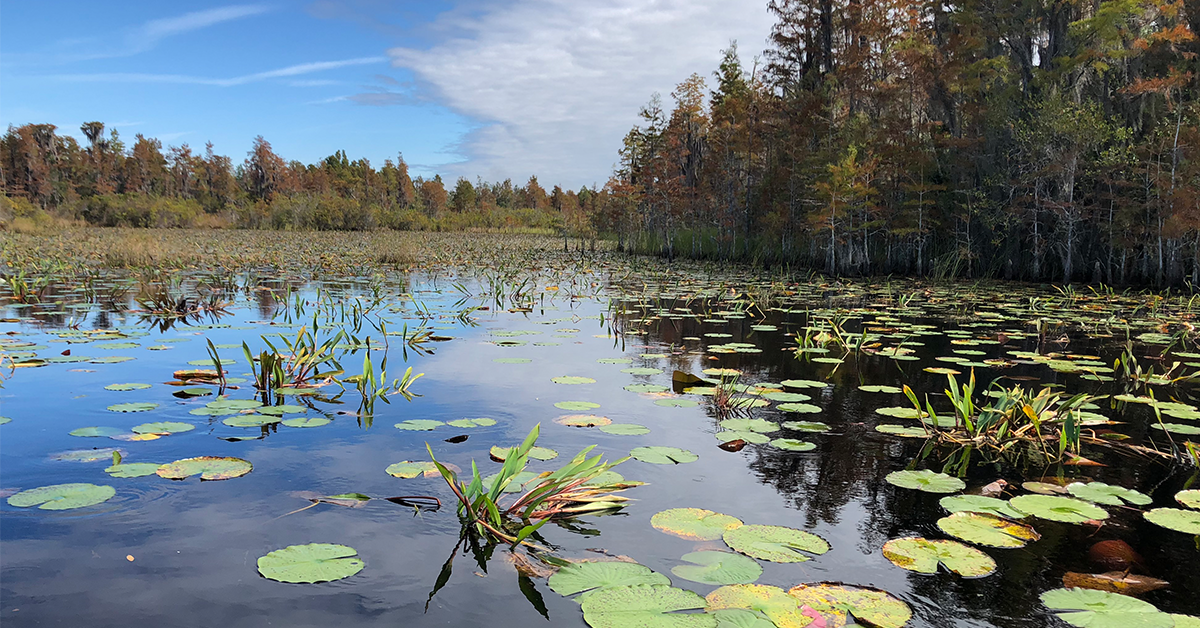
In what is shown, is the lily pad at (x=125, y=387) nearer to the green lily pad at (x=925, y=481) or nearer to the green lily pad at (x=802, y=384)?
the green lily pad at (x=802, y=384)

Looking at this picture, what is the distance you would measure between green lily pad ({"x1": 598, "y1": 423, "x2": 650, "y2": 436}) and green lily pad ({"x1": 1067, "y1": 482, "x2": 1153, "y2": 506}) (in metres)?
1.66

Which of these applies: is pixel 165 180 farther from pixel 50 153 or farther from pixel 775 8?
pixel 775 8

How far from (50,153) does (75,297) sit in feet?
194

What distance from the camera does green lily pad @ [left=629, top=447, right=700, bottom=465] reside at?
8.93ft

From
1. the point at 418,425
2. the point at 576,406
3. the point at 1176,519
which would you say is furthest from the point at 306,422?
the point at 1176,519

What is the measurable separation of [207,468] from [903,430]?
9.78ft

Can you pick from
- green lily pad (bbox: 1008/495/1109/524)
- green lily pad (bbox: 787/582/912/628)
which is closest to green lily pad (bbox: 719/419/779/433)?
green lily pad (bbox: 1008/495/1109/524)

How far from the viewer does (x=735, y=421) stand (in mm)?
3350

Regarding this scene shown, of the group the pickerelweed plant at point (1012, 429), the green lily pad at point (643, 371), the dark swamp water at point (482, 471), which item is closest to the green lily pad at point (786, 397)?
the dark swamp water at point (482, 471)

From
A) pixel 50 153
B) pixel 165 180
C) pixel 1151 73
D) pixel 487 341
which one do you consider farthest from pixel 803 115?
pixel 50 153

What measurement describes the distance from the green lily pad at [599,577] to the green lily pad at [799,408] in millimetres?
2033

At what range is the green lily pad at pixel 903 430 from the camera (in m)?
3.13

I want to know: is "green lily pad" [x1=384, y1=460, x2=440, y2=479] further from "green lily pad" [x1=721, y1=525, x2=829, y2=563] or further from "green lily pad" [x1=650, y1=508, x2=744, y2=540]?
"green lily pad" [x1=721, y1=525, x2=829, y2=563]

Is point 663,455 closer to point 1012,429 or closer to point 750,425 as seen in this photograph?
point 750,425
